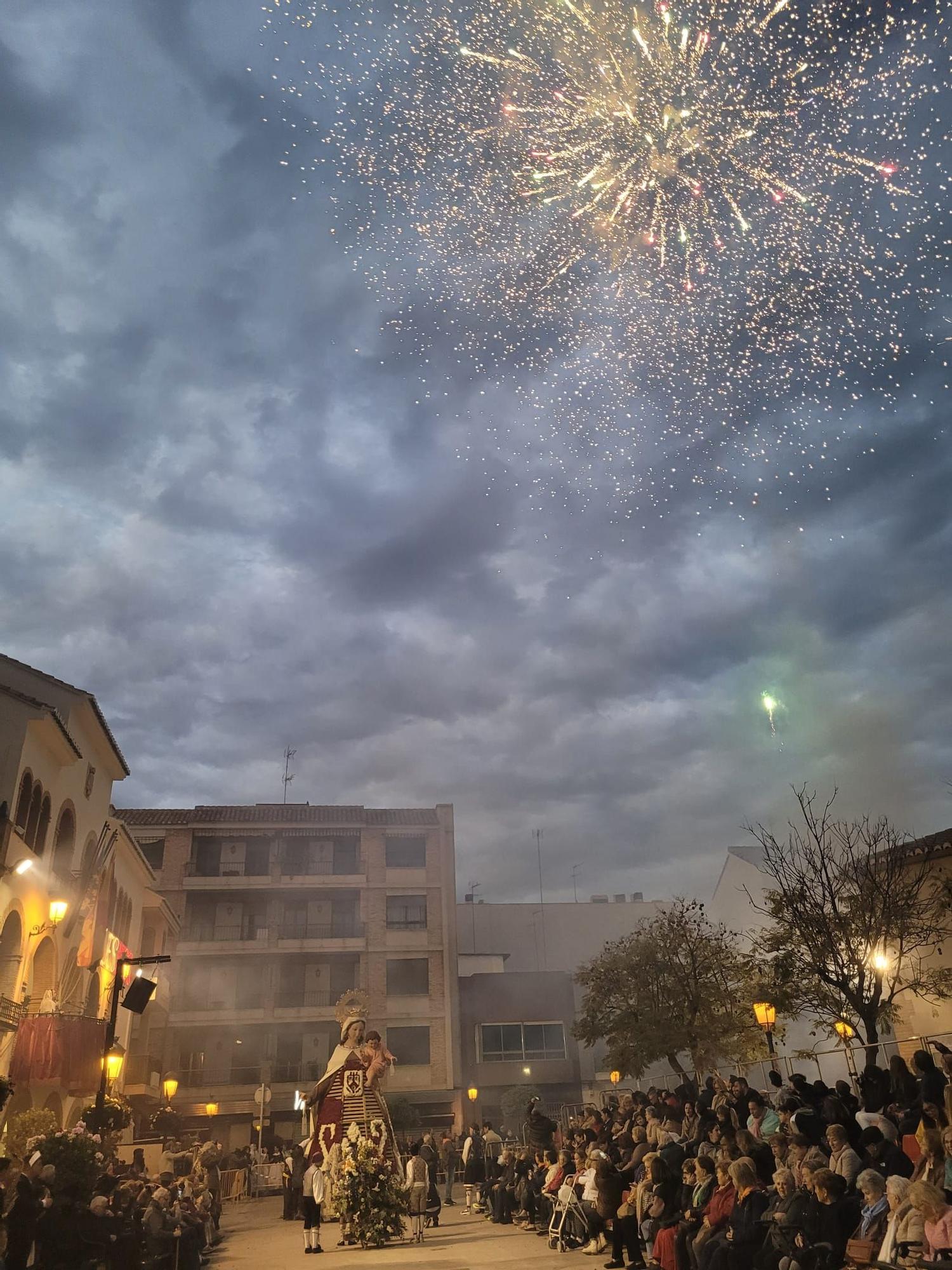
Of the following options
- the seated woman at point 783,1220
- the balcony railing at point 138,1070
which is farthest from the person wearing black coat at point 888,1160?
the balcony railing at point 138,1070

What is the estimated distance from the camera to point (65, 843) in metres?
A: 22.8

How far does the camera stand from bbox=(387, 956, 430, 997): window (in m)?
44.2

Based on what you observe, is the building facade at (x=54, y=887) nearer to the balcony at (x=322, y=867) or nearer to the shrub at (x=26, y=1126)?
the shrub at (x=26, y=1126)

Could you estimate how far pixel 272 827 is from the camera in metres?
46.7

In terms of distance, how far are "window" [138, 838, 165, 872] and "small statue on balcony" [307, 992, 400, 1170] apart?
30520 millimetres

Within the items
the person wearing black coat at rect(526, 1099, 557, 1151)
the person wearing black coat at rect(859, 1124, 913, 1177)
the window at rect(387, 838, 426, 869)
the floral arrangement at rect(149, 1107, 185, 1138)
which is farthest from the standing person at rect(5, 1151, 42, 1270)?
the window at rect(387, 838, 426, 869)

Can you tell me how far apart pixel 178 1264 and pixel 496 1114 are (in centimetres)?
3483

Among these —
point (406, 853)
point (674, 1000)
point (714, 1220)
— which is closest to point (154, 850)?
point (406, 853)

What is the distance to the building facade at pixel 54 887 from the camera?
18500mm

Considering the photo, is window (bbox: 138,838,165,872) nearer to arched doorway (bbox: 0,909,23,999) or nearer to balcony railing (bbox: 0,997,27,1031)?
arched doorway (bbox: 0,909,23,999)

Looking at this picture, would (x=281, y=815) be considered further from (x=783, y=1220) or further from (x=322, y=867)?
(x=783, y=1220)

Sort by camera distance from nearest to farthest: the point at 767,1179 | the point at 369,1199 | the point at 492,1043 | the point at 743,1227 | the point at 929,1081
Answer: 1. the point at 743,1227
2. the point at 929,1081
3. the point at 767,1179
4. the point at 369,1199
5. the point at 492,1043

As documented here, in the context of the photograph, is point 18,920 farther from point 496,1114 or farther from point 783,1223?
point 496,1114

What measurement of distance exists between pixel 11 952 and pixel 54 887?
99.1 inches
